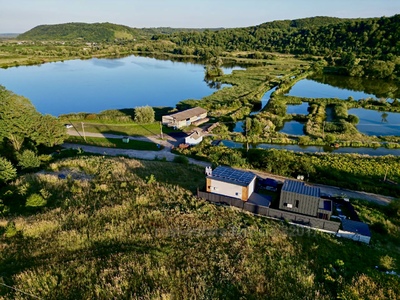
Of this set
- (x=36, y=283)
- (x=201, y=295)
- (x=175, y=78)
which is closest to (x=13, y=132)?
(x=36, y=283)

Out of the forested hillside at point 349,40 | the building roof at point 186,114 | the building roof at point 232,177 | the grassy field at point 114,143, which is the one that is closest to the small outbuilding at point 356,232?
the building roof at point 232,177

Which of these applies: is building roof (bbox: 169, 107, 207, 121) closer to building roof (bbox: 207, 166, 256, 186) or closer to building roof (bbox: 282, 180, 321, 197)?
building roof (bbox: 207, 166, 256, 186)

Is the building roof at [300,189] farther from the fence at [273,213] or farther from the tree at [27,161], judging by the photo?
the tree at [27,161]

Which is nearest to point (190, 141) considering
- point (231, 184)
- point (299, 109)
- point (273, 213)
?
point (231, 184)

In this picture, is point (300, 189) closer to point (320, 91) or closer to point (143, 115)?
point (143, 115)

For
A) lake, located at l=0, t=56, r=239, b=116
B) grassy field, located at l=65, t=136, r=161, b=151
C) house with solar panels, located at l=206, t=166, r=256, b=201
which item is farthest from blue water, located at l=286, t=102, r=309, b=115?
house with solar panels, located at l=206, t=166, r=256, b=201
